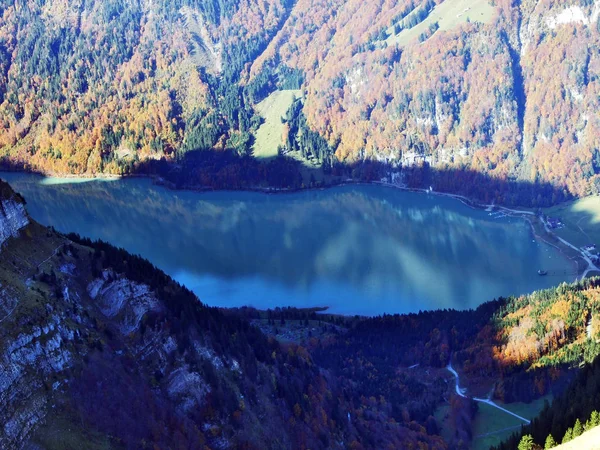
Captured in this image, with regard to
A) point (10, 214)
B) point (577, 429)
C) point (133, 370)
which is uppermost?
point (10, 214)

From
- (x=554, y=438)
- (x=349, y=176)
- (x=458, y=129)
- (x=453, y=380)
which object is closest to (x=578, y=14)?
(x=458, y=129)

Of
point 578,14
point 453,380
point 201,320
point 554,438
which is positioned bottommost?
point 453,380

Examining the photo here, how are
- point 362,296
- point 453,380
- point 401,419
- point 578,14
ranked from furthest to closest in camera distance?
1. point 578,14
2. point 362,296
3. point 453,380
4. point 401,419

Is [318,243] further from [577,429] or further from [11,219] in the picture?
[577,429]

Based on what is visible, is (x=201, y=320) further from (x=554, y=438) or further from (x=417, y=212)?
(x=417, y=212)

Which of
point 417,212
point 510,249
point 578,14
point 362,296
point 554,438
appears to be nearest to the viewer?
point 554,438

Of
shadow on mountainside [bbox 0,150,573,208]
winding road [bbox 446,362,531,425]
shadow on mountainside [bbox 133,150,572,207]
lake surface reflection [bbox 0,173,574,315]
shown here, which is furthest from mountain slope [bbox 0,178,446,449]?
shadow on mountainside [bbox 0,150,573,208]

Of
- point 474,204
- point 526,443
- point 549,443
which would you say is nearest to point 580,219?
point 474,204
